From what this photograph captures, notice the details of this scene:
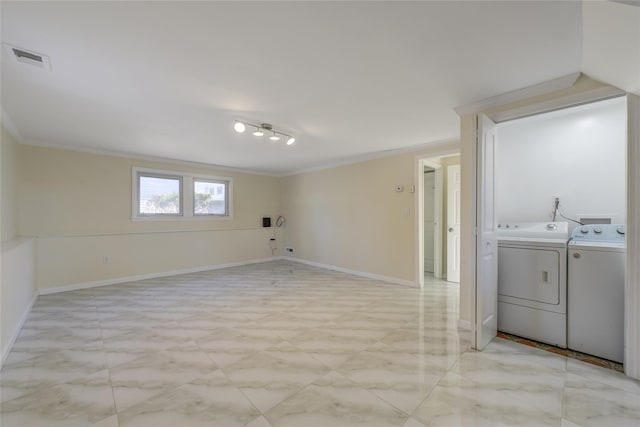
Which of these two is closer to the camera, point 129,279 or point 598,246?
point 598,246

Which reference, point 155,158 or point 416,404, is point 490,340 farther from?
point 155,158

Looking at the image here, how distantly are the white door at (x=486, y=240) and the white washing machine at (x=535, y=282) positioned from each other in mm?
188

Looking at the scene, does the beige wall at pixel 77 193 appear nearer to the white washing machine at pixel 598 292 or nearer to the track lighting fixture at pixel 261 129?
the track lighting fixture at pixel 261 129

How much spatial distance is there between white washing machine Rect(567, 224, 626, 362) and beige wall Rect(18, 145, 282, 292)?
578 centimetres

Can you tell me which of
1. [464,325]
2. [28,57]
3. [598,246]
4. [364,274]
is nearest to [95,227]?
[28,57]

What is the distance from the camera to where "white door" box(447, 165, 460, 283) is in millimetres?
4637

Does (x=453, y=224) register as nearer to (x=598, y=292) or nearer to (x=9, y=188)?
(x=598, y=292)

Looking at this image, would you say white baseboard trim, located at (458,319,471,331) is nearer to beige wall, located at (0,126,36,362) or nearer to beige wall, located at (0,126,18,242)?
beige wall, located at (0,126,36,362)

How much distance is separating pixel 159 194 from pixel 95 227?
1.16 metres

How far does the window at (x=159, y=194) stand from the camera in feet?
16.3

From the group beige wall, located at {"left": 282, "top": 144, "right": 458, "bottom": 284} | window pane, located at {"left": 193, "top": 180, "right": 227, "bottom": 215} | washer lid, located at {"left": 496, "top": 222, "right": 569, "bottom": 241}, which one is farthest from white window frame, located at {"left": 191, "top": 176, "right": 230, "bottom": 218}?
washer lid, located at {"left": 496, "top": 222, "right": 569, "bottom": 241}

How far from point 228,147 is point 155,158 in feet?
5.83

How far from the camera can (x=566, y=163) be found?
9.39 ft

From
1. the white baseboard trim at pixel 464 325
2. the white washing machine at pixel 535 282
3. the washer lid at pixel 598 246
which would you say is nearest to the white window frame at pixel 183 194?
the white baseboard trim at pixel 464 325
